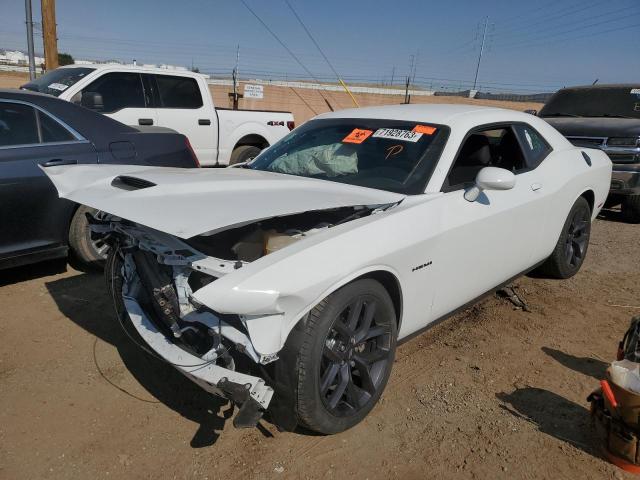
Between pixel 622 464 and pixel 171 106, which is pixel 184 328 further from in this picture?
pixel 171 106

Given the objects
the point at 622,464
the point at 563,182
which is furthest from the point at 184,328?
the point at 563,182

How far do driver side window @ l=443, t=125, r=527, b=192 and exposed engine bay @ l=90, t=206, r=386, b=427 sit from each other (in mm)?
819

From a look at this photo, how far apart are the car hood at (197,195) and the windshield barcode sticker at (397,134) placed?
55 cm

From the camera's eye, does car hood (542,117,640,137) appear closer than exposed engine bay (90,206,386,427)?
No

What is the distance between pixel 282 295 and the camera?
202cm

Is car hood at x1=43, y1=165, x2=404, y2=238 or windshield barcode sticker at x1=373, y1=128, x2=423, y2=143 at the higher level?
windshield barcode sticker at x1=373, y1=128, x2=423, y2=143

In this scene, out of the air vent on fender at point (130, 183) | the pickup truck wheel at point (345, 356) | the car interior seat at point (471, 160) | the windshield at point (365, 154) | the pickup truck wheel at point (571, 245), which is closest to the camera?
the pickup truck wheel at point (345, 356)

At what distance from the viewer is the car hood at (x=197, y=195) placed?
Answer: 2270 mm

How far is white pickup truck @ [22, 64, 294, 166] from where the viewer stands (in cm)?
663

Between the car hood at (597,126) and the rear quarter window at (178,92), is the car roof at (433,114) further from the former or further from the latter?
the car hood at (597,126)

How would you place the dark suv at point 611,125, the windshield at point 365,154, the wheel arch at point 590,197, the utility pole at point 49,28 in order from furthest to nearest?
1. the utility pole at point 49,28
2. the dark suv at point 611,125
3. the wheel arch at point 590,197
4. the windshield at point 365,154

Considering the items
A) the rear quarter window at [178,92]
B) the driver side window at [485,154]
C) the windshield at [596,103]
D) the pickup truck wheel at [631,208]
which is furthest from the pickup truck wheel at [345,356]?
the windshield at [596,103]

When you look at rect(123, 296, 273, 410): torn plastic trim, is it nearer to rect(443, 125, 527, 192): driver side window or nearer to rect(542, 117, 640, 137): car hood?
rect(443, 125, 527, 192): driver side window

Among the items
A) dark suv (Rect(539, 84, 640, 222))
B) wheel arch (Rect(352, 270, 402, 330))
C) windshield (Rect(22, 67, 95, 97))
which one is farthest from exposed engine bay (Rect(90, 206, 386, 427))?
dark suv (Rect(539, 84, 640, 222))
